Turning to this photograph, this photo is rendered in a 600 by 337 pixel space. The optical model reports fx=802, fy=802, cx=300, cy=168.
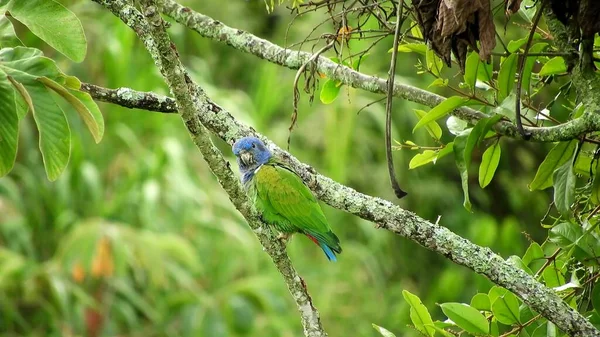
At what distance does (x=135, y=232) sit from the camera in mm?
4996

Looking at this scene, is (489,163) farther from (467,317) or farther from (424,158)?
(467,317)

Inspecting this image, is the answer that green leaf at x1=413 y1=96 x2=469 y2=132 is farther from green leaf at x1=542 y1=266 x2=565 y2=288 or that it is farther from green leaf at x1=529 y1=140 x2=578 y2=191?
green leaf at x1=542 y1=266 x2=565 y2=288

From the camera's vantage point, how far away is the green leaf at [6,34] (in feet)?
5.59

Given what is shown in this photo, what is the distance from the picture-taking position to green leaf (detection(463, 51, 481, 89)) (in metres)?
1.77

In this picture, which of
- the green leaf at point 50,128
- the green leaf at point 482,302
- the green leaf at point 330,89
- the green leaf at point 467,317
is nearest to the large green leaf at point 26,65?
the green leaf at point 50,128

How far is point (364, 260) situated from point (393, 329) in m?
0.61

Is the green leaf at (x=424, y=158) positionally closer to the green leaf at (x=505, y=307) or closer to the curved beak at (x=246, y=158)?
the green leaf at (x=505, y=307)

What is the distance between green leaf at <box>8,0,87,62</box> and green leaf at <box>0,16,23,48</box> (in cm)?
3

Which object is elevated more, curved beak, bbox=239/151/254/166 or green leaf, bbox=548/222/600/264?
curved beak, bbox=239/151/254/166

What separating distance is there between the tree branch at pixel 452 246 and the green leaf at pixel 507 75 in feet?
1.11

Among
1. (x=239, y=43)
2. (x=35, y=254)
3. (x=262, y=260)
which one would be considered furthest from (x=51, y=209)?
(x=239, y=43)

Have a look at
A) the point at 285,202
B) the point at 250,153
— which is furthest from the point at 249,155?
the point at 285,202

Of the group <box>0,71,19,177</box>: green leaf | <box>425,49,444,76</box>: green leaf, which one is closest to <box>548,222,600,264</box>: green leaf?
<box>425,49,444,76</box>: green leaf

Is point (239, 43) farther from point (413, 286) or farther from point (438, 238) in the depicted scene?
point (413, 286)
